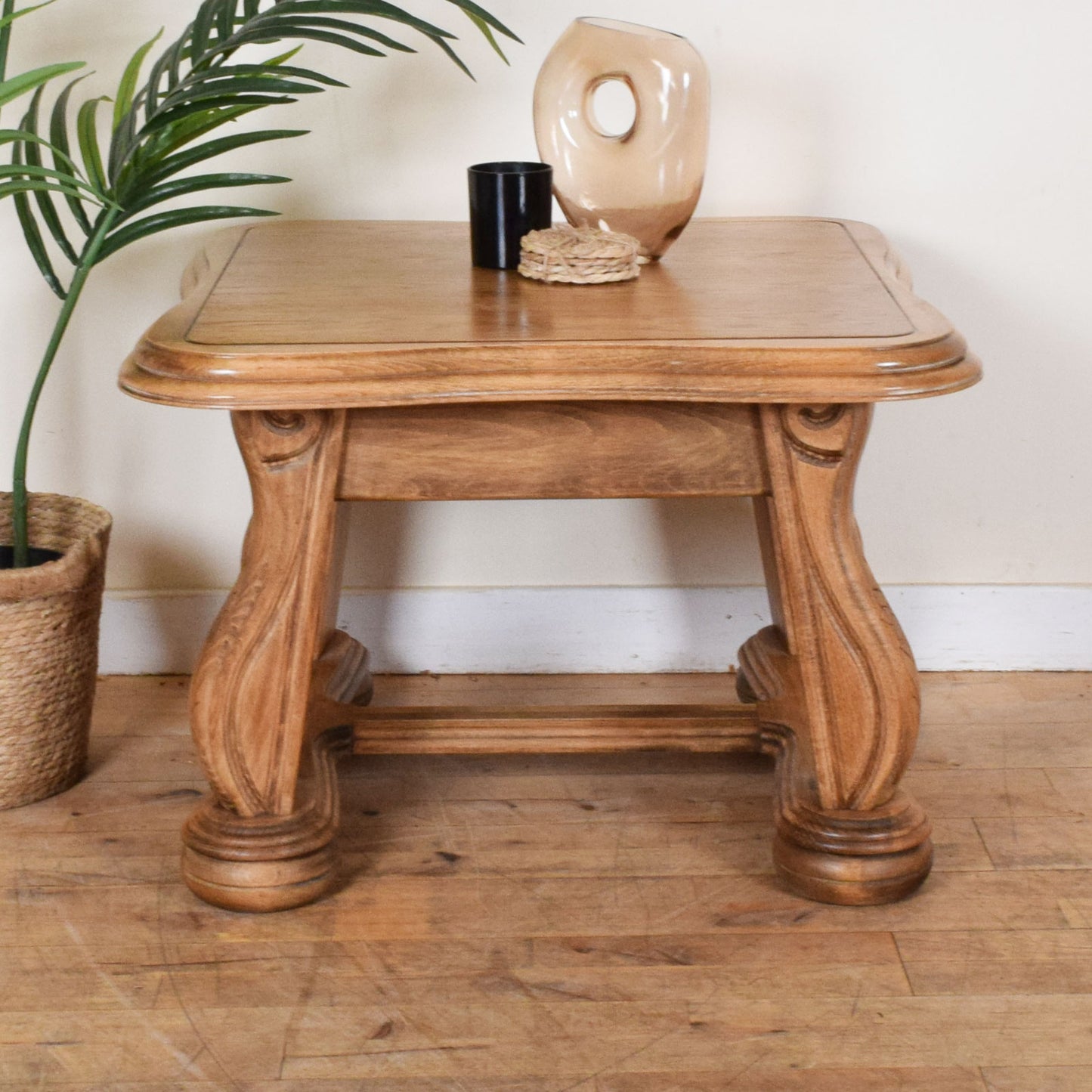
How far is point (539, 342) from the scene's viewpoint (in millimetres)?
1230

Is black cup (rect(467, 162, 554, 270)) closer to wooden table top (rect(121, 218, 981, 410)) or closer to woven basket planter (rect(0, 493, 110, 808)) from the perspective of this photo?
wooden table top (rect(121, 218, 981, 410))

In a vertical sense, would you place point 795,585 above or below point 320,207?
below

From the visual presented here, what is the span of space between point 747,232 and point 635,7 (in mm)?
320

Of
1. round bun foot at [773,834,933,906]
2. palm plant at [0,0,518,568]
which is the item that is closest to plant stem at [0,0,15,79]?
palm plant at [0,0,518,568]

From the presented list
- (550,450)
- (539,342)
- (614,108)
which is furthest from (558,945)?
(614,108)

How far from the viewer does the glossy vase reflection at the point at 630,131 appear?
146 cm

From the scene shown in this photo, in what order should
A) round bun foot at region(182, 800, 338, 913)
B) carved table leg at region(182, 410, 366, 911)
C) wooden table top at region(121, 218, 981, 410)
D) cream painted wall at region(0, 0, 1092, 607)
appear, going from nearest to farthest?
wooden table top at region(121, 218, 981, 410) → carved table leg at region(182, 410, 366, 911) → round bun foot at region(182, 800, 338, 913) → cream painted wall at region(0, 0, 1092, 607)

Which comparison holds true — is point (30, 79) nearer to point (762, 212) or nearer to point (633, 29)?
point (633, 29)

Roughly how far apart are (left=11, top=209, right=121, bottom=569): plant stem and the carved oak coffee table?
0.11 m

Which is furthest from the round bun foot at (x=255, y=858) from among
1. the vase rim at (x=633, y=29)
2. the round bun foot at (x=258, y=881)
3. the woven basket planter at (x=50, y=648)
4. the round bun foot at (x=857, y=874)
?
the vase rim at (x=633, y=29)

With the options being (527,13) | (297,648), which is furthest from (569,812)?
(527,13)

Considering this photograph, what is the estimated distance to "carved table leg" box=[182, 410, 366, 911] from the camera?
4.36ft

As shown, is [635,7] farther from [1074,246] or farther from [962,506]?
[962,506]

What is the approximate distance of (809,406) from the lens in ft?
4.28
